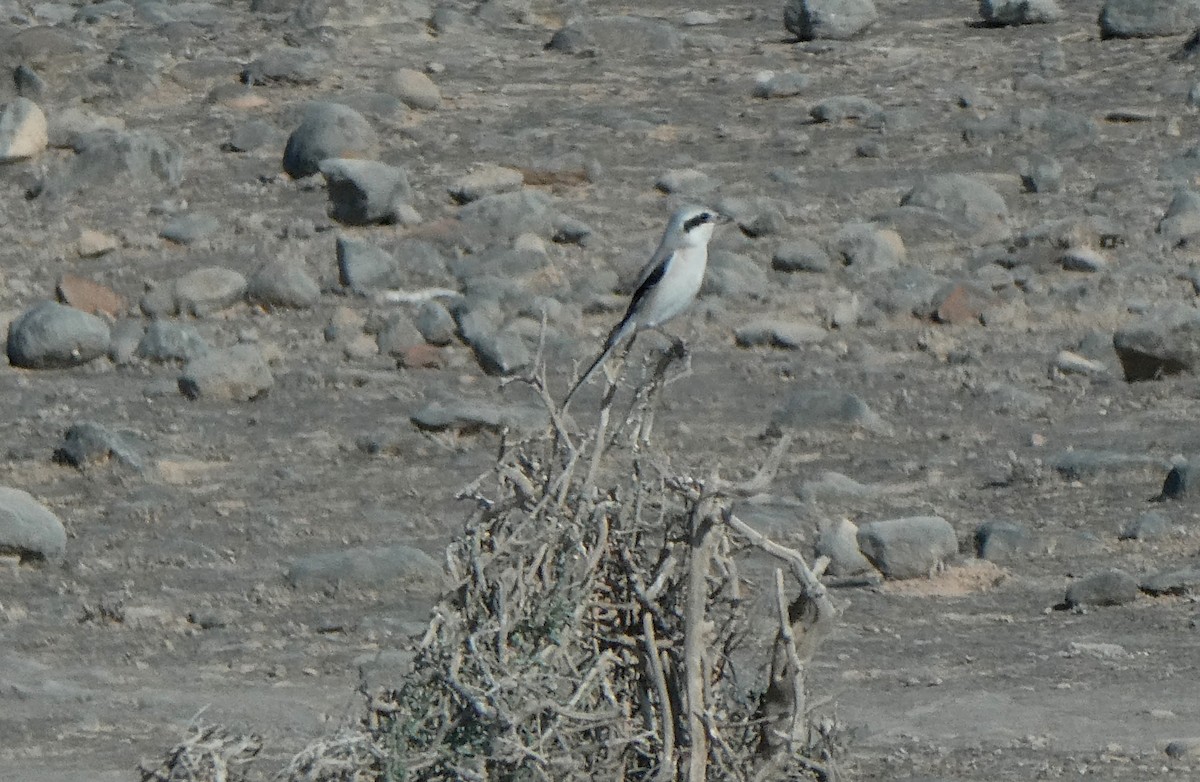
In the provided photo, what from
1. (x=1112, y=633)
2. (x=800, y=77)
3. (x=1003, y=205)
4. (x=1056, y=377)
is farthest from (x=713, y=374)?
(x=800, y=77)

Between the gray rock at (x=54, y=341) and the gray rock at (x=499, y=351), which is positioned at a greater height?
the gray rock at (x=499, y=351)

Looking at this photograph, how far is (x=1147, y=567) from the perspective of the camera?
7746 mm

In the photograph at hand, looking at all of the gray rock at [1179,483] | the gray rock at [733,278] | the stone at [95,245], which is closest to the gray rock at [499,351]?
the gray rock at [733,278]

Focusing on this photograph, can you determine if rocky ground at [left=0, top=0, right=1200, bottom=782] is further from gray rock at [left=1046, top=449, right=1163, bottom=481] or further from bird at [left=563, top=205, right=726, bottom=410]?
bird at [left=563, top=205, right=726, bottom=410]

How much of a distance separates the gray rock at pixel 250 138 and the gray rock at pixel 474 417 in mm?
4274

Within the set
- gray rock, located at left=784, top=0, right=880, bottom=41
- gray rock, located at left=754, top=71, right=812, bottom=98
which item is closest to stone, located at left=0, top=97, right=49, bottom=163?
gray rock, located at left=754, top=71, right=812, bottom=98

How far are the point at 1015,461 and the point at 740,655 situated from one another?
2729 mm

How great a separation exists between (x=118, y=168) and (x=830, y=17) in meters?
4.78

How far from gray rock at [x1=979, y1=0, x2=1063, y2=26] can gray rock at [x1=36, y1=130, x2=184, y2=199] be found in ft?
17.8

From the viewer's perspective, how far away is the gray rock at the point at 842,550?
7738mm

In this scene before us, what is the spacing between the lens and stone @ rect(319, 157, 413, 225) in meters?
12.4

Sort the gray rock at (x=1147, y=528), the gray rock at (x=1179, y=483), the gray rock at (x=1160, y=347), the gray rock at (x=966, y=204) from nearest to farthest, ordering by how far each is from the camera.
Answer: the gray rock at (x=1147, y=528), the gray rock at (x=1179, y=483), the gray rock at (x=1160, y=347), the gray rock at (x=966, y=204)

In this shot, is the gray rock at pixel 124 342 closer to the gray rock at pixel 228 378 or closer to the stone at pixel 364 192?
the gray rock at pixel 228 378

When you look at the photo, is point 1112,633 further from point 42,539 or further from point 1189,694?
point 42,539
